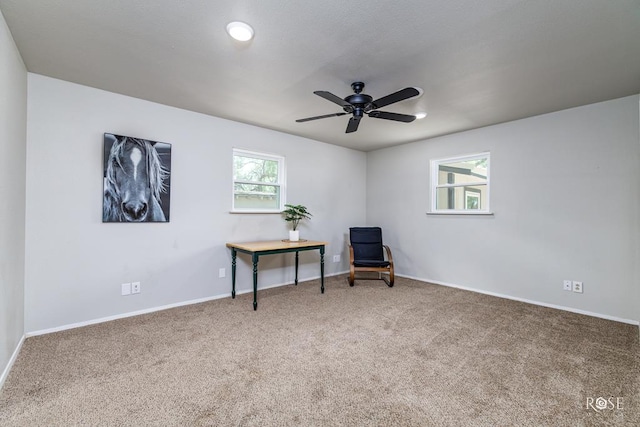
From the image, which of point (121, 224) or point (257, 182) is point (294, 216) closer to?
point (257, 182)

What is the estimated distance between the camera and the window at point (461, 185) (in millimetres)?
4059

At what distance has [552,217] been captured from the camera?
11.1ft

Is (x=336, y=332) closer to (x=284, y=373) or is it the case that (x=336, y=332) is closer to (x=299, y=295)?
(x=284, y=373)

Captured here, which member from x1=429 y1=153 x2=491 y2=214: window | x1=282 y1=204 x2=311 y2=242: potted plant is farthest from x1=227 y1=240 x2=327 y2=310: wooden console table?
x1=429 y1=153 x2=491 y2=214: window

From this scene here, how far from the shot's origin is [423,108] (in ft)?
10.6

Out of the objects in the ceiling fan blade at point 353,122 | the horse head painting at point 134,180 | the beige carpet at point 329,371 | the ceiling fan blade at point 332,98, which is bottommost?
the beige carpet at point 329,371

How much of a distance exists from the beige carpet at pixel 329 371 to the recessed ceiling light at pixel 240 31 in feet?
7.42

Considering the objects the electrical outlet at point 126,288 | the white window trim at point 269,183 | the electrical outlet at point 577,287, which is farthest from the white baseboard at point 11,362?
the electrical outlet at point 577,287

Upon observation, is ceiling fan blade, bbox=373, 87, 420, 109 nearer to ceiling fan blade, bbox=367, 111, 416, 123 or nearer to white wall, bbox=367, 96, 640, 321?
ceiling fan blade, bbox=367, 111, 416, 123

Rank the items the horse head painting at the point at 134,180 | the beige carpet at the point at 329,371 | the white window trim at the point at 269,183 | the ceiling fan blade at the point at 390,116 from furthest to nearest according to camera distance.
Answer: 1. the white window trim at the point at 269,183
2. the horse head painting at the point at 134,180
3. the ceiling fan blade at the point at 390,116
4. the beige carpet at the point at 329,371

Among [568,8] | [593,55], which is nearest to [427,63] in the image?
[568,8]

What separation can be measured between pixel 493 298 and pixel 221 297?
11.4ft

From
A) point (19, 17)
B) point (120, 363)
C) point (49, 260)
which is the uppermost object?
point (19, 17)

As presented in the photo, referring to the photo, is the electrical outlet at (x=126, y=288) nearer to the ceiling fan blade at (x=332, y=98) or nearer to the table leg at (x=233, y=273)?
the table leg at (x=233, y=273)
